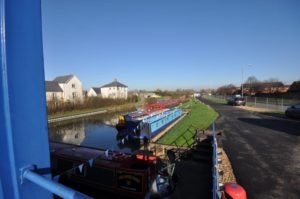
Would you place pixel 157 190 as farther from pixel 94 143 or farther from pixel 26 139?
pixel 94 143

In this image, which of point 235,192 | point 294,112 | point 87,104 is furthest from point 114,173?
point 87,104

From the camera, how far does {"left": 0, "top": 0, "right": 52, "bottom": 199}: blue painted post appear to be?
0.97 m

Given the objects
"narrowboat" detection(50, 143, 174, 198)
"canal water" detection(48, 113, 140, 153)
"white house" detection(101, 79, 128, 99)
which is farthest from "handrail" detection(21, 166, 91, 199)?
"white house" detection(101, 79, 128, 99)

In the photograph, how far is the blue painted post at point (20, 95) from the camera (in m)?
0.97

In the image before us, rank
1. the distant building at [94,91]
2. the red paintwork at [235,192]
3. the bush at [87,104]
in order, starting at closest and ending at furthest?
the red paintwork at [235,192], the bush at [87,104], the distant building at [94,91]

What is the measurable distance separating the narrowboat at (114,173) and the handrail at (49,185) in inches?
197

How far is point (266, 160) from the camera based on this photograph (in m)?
7.94

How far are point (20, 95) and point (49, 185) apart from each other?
1.58ft

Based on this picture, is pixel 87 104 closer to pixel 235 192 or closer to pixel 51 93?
pixel 51 93

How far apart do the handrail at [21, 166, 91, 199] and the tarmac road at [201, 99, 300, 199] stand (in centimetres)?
580

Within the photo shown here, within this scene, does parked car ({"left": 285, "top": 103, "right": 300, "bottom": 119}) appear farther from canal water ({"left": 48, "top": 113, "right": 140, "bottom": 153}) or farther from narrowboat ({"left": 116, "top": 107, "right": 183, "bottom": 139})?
canal water ({"left": 48, "top": 113, "right": 140, "bottom": 153})

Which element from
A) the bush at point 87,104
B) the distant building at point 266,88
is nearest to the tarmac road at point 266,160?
the bush at point 87,104

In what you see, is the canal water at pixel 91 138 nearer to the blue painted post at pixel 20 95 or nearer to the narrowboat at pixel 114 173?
the narrowboat at pixel 114 173

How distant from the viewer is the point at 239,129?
544 inches
